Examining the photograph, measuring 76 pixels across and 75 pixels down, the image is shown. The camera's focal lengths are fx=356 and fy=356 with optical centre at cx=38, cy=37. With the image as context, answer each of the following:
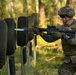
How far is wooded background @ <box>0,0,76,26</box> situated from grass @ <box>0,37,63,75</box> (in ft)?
7.43

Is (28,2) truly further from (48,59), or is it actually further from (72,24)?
(72,24)

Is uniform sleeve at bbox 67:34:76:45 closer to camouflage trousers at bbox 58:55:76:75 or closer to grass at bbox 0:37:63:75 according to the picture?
camouflage trousers at bbox 58:55:76:75

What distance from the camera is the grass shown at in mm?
7715

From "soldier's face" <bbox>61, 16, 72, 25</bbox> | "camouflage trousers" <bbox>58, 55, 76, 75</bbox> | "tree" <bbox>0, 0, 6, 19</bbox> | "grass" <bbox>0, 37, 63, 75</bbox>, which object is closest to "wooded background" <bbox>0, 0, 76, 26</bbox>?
"tree" <bbox>0, 0, 6, 19</bbox>

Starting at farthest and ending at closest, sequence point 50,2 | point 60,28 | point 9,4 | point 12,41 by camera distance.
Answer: point 9,4 < point 50,2 < point 60,28 < point 12,41

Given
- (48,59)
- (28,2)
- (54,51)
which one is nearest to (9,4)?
(28,2)

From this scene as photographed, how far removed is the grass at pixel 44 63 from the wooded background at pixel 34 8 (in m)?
2.26

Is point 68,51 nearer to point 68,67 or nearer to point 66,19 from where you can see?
point 68,67

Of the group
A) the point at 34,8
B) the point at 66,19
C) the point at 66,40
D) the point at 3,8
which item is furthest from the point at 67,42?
the point at 34,8

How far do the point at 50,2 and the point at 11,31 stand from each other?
26.9 feet

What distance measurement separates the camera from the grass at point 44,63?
771 cm

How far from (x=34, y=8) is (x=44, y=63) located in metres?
5.18

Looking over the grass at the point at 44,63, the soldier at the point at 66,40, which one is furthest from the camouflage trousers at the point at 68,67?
the grass at the point at 44,63

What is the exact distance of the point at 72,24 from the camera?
5582 mm
